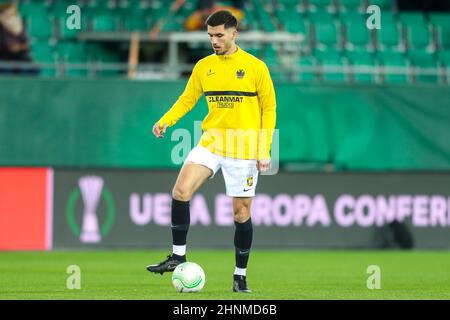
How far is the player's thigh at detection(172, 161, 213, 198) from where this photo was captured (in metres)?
9.53

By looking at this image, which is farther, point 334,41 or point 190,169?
point 334,41

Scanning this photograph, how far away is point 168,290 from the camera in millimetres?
9797

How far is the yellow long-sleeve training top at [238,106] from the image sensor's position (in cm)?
954

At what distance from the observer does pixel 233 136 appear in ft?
31.4

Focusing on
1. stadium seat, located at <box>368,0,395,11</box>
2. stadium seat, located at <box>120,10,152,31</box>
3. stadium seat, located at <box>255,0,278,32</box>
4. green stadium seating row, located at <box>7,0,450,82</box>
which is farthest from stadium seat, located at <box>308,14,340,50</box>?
stadium seat, located at <box>120,10,152,31</box>

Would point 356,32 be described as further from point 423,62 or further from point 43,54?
point 43,54

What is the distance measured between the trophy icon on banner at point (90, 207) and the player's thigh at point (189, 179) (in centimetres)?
689

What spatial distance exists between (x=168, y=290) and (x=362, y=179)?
762 centimetres

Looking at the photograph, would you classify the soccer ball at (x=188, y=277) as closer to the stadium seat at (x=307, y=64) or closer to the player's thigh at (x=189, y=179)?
the player's thigh at (x=189, y=179)

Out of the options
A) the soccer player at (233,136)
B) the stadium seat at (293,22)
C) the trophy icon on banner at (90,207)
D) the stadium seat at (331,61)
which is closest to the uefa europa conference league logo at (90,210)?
the trophy icon on banner at (90,207)

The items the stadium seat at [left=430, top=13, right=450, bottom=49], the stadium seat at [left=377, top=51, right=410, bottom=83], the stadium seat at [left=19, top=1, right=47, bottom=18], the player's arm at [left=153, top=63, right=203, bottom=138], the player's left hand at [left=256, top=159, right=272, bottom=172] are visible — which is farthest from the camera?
the stadium seat at [left=430, top=13, right=450, bottom=49]

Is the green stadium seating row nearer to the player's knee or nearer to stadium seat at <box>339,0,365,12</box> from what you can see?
stadium seat at <box>339,0,365,12</box>

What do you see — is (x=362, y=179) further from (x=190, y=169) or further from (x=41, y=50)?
(x=190, y=169)

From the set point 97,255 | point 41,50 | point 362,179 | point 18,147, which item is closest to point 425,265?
point 362,179
